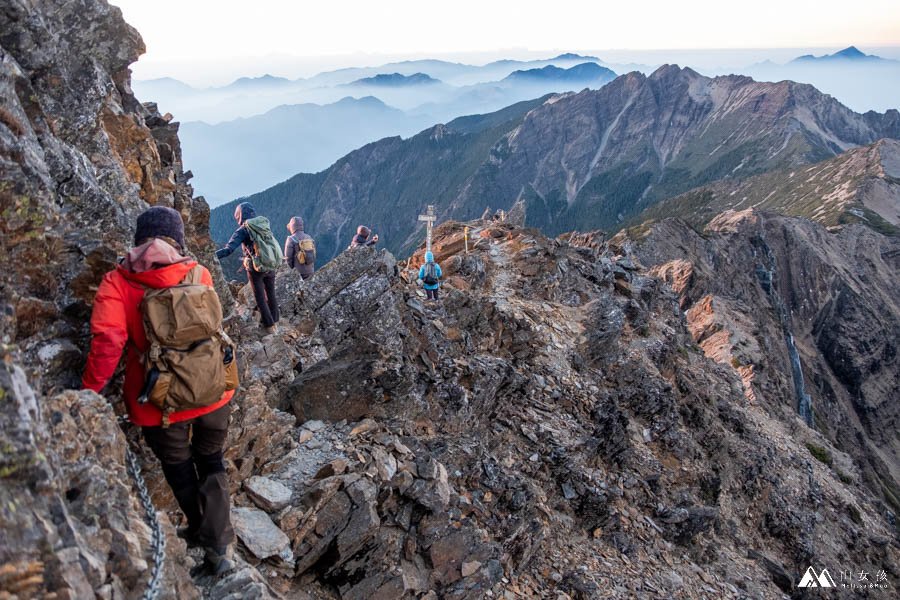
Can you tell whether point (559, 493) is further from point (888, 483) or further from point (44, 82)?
point (888, 483)

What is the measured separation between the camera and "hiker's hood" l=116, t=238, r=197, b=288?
5.78 metres

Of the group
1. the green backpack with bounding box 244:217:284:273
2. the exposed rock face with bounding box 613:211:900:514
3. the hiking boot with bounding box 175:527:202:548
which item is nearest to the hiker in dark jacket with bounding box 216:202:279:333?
the green backpack with bounding box 244:217:284:273

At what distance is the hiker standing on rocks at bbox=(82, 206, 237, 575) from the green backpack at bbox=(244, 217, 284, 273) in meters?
5.31

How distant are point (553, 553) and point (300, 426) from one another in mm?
7349

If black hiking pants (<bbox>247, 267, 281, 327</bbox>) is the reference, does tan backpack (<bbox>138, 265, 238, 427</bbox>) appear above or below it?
above

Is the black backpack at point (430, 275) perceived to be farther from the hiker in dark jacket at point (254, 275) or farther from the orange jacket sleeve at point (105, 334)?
the orange jacket sleeve at point (105, 334)

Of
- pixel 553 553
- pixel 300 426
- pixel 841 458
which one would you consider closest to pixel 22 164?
pixel 300 426

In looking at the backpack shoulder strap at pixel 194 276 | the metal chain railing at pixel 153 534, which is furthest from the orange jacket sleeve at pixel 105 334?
the metal chain railing at pixel 153 534

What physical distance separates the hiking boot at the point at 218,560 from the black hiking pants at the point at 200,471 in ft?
0.24

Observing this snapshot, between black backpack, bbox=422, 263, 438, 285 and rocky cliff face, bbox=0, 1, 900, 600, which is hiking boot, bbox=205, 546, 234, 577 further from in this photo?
black backpack, bbox=422, 263, 438, 285

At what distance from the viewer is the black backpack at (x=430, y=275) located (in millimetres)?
19422

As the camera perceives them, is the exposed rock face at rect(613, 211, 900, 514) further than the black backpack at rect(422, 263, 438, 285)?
Yes

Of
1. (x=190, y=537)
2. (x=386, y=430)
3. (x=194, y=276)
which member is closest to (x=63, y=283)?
(x=194, y=276)

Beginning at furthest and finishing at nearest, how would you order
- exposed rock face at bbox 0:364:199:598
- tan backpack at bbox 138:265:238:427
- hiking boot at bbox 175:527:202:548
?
hiking boot at bbox 175:527:202:548
tan backpack at bbox 138:265:238:427
exposed rock face at bbox 0:364:199:598
